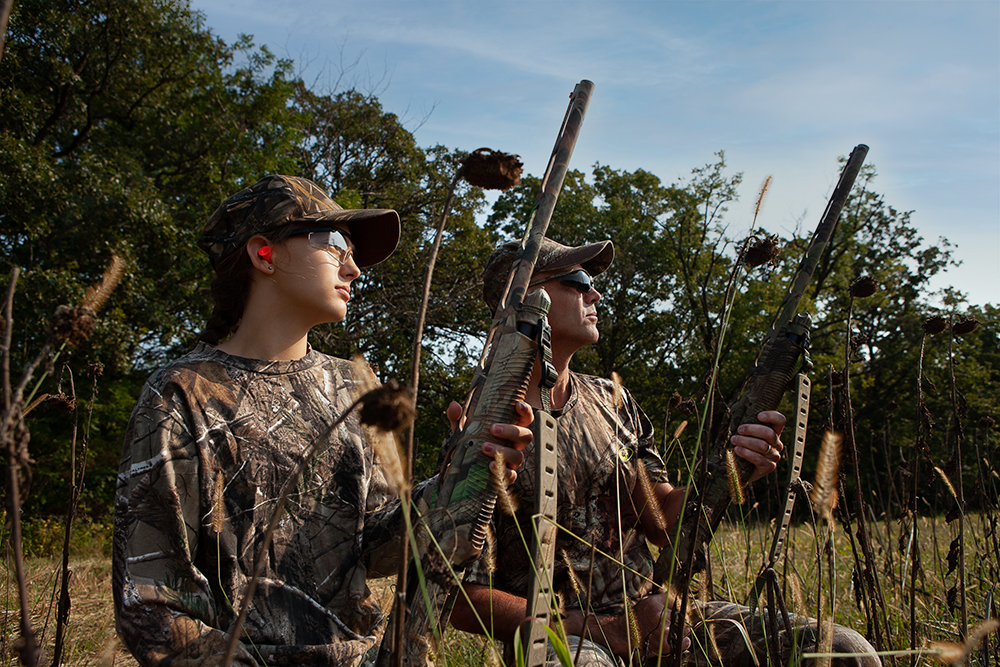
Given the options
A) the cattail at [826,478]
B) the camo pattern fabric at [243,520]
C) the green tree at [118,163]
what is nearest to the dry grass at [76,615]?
the camo pattern fabric at [243,520]

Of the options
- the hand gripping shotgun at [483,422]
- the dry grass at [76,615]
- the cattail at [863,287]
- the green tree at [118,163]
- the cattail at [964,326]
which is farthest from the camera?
the green tree at [118,163]

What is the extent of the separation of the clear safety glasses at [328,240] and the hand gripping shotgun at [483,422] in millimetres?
924

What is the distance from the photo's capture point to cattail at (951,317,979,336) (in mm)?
2375

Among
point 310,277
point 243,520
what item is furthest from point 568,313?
point 243,520

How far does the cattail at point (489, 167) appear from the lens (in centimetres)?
109

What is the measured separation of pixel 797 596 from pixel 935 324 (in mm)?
1398

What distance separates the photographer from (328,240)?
225 cm

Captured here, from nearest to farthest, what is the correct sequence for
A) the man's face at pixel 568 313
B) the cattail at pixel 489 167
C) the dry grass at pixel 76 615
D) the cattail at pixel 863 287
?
1. the cattail at pixel 489 167
2. the cattail at pixel 863 287
3. the man's face at pixel 568 313
4. the dry grass at pixel 76 615

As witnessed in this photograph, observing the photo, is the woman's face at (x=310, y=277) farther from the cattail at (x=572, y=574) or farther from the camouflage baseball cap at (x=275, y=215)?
the cattail at (x=572, y=574)

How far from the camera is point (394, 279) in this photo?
17.0 meters

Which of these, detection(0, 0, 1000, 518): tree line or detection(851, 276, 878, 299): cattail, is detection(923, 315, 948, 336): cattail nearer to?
detection(851, 276, 878, 299): cattail

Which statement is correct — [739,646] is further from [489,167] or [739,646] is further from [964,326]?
[489,167]

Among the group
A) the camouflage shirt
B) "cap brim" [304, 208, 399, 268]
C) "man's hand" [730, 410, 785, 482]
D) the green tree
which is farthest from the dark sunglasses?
the green tree

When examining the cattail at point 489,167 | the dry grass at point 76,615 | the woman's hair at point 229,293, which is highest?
the cattail at point 489,167
